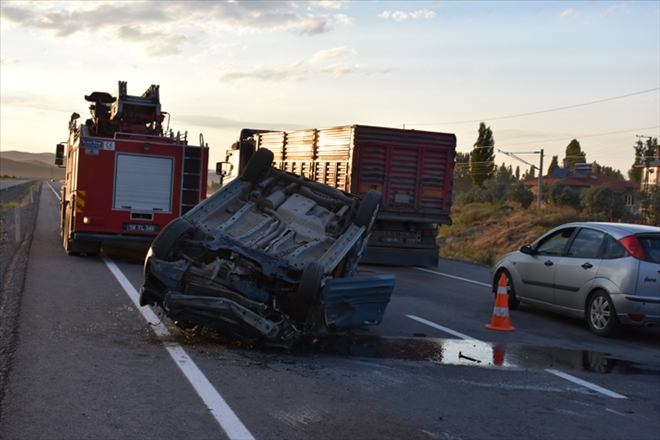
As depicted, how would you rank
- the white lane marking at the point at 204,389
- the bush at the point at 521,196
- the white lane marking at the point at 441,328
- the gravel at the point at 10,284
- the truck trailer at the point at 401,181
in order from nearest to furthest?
the white lane marking at the point at 204,389 < the gravel at the point at 10,284 < the white lane marking at the point at 441,328 < the truck trailer at the point at 401,181 < the bush at the point at 521,196

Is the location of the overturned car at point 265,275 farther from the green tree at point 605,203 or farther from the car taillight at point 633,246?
the green tree at point 605,203

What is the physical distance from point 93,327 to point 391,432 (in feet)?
14.0

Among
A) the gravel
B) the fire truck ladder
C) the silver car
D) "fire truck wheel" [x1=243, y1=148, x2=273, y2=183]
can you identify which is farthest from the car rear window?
the fire truck ladder

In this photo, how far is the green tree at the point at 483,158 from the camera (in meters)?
80.8

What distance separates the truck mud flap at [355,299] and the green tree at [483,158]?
2901 inches

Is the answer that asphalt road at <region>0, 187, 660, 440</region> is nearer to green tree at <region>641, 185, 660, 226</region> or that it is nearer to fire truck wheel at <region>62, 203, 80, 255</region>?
fire truck wheel at <region>62, 203, 80, 255</region>

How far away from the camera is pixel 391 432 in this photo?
548cm

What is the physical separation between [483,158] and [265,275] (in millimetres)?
75863

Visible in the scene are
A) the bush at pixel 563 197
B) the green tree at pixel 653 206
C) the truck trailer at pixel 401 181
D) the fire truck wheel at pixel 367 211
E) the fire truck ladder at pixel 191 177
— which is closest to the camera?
the fire truck wheel at pixel 367 211

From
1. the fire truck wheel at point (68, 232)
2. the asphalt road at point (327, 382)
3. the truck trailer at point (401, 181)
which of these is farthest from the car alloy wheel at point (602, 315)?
the fire truck wheel at point (68, 232)

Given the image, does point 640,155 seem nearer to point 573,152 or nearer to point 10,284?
point 573,152

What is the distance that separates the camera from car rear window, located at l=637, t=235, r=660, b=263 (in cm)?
977

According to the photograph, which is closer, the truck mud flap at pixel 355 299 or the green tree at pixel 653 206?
the truck mud flap at pixel 355 299

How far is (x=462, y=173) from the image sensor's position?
115m
